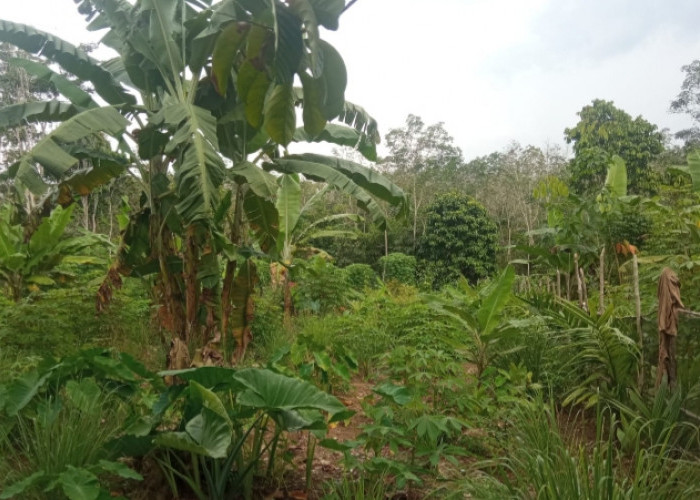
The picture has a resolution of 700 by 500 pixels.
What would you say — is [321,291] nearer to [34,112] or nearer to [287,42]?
[34,112]

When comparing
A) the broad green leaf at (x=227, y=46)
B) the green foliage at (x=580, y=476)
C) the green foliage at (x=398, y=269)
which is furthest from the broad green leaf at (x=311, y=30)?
the green foliage at (x=398, y=269)

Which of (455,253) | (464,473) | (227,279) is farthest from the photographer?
(455,253)

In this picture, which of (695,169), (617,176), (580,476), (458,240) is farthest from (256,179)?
(458,240)

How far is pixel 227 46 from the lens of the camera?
3732mm

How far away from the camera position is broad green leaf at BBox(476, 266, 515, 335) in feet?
15.1

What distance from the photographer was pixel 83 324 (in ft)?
19.2

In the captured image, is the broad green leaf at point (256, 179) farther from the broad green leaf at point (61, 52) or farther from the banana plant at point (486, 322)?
the banana plant at point (486, 322)

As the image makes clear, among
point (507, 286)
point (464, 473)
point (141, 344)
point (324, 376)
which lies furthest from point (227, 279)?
point (464, 473)

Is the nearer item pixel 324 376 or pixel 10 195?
pixel 324 376

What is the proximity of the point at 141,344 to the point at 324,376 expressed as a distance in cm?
350

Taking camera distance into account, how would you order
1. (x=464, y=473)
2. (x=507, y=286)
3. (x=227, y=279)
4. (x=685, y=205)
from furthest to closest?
(x=685, y=205), (x=227, y=279), (x=507, y=286), (x=464, y=473)

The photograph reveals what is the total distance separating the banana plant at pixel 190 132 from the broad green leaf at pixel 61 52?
0.01 meters

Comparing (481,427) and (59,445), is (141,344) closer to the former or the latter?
(59,445)

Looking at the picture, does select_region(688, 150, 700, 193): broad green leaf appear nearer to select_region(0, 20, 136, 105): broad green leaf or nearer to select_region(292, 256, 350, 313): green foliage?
select_region(292, 256, 350, 313): green foliage
